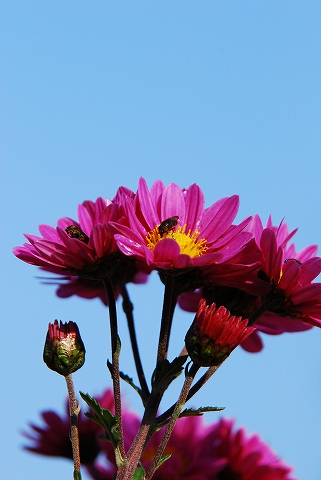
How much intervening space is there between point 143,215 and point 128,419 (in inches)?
68.0

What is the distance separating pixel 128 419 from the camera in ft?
14.9

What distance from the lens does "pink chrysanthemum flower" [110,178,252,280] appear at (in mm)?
2941

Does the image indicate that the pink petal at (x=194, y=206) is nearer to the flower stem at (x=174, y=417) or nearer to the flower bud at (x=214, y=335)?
the flower bud at (x=214, y=335)

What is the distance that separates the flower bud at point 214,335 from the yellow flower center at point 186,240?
50 centimetres

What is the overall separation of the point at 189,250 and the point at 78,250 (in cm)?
53

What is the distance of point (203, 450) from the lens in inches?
173

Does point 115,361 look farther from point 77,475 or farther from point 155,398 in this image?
point 77,475

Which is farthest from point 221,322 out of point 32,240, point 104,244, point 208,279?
point 32,240

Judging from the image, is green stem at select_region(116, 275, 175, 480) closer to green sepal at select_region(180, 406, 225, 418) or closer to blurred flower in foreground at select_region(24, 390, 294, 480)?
green sepal at select_region(180, 406, 225, 418)

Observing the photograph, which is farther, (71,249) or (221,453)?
(221,453)

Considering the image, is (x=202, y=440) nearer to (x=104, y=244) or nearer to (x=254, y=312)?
(x=254, y=312)

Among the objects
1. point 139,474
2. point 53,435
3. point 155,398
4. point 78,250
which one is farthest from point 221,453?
point 78,250

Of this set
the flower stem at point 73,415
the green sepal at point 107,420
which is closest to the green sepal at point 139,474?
the green sepal at point 107,420

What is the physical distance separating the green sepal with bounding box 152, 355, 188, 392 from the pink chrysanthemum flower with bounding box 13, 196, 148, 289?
19.3 inches
